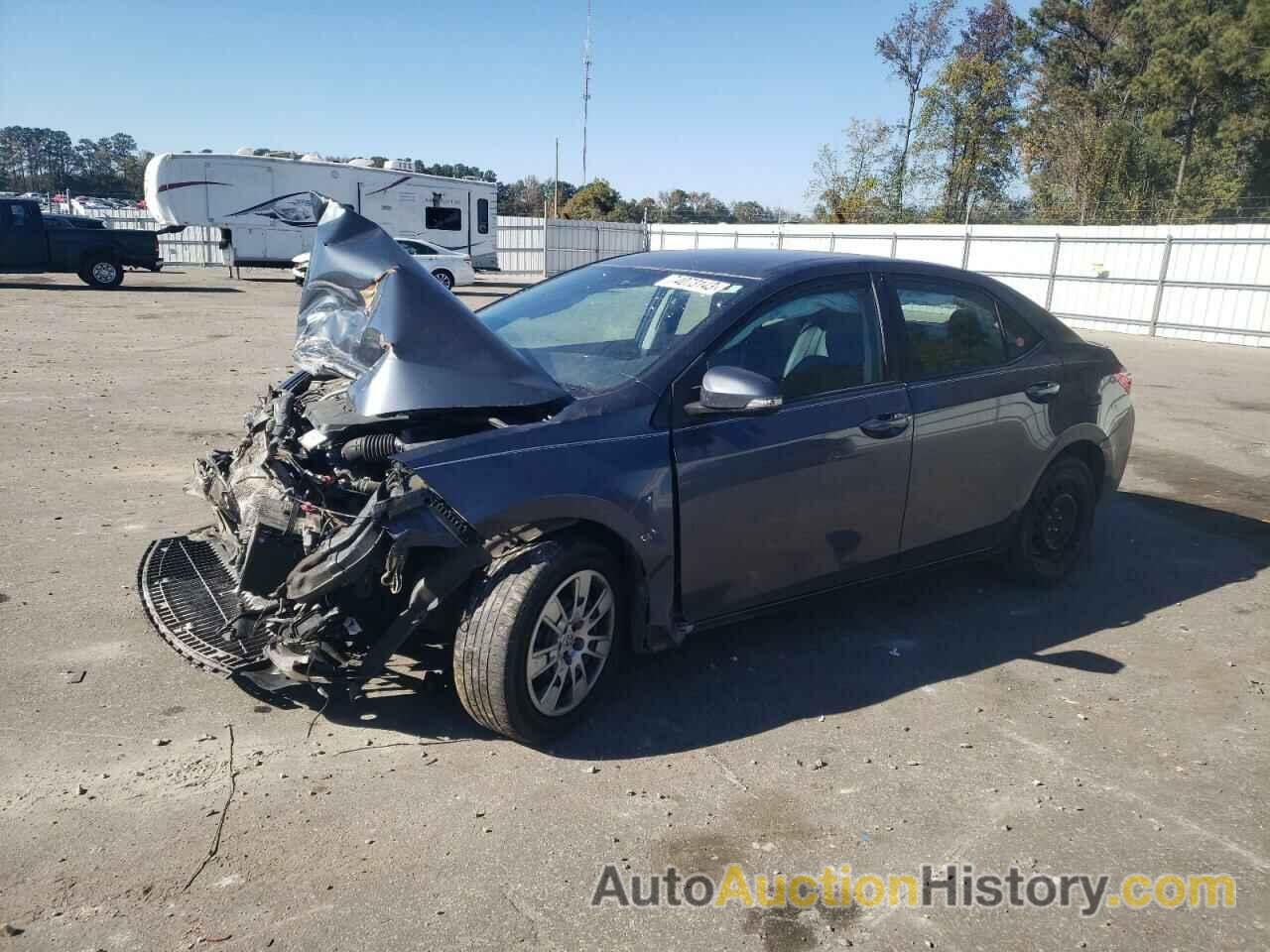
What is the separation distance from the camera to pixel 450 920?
2.59 m

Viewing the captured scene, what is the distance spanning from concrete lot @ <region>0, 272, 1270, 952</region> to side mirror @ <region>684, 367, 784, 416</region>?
123cm

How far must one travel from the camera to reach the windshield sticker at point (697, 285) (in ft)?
13.5

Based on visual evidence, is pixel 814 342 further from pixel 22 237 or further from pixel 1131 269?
pixel 22 237

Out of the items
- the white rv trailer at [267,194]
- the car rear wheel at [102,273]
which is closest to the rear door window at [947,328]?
the car rear wheel at [102,273]

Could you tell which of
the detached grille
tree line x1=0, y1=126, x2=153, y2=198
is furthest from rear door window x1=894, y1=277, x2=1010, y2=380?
tree line x1=0, y1=126, x2=153, y2=198

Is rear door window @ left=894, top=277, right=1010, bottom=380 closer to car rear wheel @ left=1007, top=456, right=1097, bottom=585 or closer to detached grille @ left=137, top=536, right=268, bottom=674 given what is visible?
car rear wheel @ left=1007, top=456, right=1097, bottom=585

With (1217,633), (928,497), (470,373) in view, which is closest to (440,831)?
(470,373)

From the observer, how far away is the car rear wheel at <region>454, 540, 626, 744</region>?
3254mm

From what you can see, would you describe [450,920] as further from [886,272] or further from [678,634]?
[886,272]

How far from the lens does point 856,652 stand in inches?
175

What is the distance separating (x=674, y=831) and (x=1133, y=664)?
2.67m

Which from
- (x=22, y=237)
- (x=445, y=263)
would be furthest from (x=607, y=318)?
(x=445, y=263)

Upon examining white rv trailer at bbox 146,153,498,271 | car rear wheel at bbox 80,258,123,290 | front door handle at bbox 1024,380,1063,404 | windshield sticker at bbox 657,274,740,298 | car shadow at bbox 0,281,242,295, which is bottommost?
car shadow at bbox 0,281,242,295

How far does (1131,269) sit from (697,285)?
21.7 m
